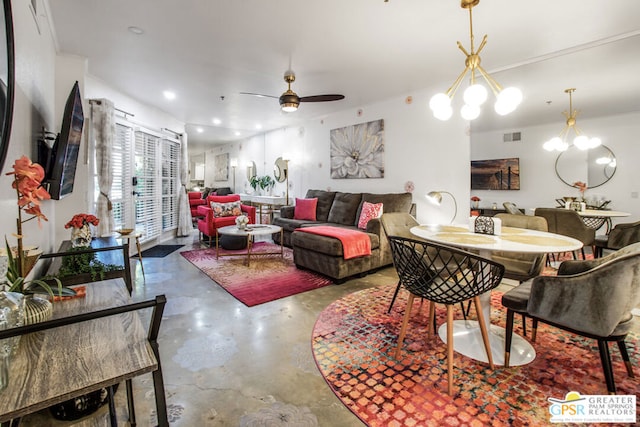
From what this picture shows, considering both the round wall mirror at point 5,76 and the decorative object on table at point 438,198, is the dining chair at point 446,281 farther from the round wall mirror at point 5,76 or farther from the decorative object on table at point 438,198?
the decorative object on table at point 438,198

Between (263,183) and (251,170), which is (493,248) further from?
(251,170)

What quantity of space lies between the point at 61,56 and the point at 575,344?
18.1ft

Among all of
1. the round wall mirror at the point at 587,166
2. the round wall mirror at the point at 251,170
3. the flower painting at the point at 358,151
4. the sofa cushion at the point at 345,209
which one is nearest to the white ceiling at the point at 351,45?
the flower painting at the point at 358,151

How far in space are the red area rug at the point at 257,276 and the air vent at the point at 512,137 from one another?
222 inches

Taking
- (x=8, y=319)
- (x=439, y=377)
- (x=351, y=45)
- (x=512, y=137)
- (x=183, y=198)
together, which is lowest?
(x=439, y=377)

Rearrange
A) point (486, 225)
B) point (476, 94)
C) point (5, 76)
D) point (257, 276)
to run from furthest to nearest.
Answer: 1. point (257, 276)
2. point (486, 225)
3. point (476, 94)
4. point (5, 76)

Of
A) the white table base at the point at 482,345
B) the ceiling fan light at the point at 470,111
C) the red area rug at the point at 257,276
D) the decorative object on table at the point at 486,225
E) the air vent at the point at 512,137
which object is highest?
the air vent at the point at 512,137

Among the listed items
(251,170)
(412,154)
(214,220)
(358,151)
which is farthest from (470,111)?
(251,170)

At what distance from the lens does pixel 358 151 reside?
531cm

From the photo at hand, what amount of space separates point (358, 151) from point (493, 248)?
385 cm

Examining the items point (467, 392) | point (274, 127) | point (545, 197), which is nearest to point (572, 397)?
point (467, 392)

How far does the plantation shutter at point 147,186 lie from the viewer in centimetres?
502

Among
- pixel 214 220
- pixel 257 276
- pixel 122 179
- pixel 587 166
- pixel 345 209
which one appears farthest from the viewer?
Answer: pixel 587 166

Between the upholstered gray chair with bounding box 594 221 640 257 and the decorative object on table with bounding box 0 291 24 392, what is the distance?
4.61m
